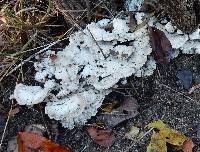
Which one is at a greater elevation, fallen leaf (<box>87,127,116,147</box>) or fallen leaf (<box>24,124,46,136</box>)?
fallen leaf (<box>24,124,46,136</box>)

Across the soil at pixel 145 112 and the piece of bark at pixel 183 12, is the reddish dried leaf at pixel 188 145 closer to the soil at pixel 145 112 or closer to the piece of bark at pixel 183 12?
the soil at pixel 145 112

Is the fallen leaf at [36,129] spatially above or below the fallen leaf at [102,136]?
above

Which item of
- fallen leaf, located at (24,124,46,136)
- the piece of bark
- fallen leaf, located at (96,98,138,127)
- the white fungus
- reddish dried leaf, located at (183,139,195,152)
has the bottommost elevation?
reddish dried leaf, located at (183,139,195,152)

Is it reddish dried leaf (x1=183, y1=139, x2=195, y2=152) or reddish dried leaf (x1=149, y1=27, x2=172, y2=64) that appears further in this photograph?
reddish dried leaf (x1=149, y1=27, x2=172, y2=64)

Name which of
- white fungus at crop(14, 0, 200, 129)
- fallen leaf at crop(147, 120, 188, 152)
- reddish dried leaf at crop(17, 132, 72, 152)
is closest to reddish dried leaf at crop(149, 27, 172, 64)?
white fungus at crop(14, 0, 200, 129)

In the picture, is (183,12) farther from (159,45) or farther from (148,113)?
(148,113)

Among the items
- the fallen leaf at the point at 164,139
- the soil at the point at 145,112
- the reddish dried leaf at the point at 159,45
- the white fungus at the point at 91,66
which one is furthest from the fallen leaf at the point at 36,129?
the reddish dried leaf at the point at 159,45

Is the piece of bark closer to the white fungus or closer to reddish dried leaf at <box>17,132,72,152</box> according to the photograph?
the white fungus

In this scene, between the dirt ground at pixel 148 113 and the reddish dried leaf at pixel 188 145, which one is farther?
the dirt ground at pixel 148 113
